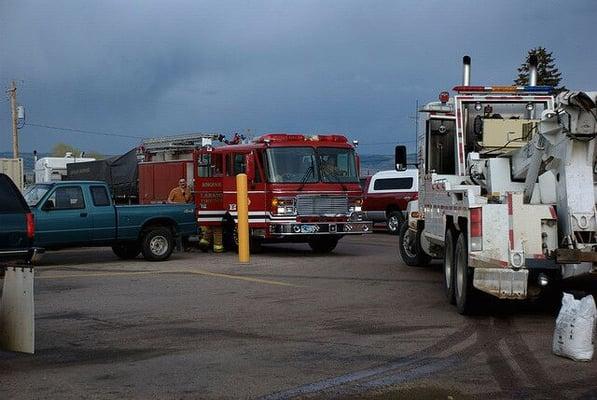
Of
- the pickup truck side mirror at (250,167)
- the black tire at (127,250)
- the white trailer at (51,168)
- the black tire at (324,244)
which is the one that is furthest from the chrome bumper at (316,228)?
the white trailer at (51,168)

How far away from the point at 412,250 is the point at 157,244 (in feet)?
19.2

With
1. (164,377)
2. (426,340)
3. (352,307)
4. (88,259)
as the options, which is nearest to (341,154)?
(88,259)

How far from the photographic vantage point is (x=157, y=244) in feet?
63.0

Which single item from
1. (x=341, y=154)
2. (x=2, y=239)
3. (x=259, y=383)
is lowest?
(x=259, y=383)

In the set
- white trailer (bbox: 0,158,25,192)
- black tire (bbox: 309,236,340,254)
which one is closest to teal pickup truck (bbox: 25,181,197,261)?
black tire (bbox: 309,236,340,254)

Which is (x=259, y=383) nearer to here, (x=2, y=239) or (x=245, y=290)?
(x=2, y=239)

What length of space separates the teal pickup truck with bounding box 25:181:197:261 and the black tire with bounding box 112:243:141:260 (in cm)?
21

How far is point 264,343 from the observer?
8961 mm

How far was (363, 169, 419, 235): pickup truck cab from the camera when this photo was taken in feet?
93.1

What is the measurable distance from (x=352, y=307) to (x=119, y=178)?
20.6 m

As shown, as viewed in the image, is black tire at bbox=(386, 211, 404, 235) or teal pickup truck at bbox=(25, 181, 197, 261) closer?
teal pickup truck at bbox=(25, 181, 197, 261)

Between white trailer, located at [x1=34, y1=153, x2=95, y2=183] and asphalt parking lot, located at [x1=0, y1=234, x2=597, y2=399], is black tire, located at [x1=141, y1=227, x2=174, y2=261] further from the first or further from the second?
white trailer, located at [x1=34, y1=153, x2=95, y2=183]

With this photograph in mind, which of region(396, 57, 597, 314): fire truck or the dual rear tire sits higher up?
region(396, 57, 597, 314): fire truck

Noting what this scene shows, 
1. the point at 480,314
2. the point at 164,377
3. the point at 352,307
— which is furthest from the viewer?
the point at 352,307
